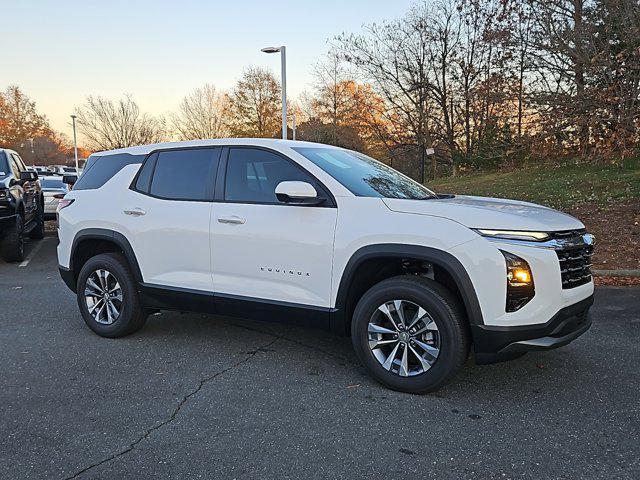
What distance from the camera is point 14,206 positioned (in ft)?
27.4

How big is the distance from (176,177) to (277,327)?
1733mm

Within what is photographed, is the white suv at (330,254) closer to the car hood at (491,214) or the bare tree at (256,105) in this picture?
the car hood at (491,214)

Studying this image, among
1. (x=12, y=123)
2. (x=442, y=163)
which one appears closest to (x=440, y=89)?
(x=442, y=163)

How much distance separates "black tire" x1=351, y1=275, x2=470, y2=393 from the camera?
3332mm

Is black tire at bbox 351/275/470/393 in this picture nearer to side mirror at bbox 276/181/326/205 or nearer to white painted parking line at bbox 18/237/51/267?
side mirror at bbox 276/181/326/205

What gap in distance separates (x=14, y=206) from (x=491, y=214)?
7.89 meters

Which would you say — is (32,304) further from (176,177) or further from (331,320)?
(331,320)

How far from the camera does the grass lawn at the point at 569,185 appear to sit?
40.8ft

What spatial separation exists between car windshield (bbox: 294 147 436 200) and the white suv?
0.06 feet

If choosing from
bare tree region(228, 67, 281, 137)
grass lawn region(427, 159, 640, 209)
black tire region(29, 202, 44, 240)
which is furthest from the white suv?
bare tree region(228, 67, 281, 137)

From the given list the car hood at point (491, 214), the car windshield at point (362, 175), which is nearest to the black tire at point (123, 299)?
the car windshield at point (362, 175)

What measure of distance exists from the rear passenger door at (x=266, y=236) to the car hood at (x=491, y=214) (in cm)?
59

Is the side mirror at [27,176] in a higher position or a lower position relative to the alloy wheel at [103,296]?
higher

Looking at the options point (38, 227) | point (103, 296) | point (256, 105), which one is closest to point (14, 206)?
point (38, 227)
